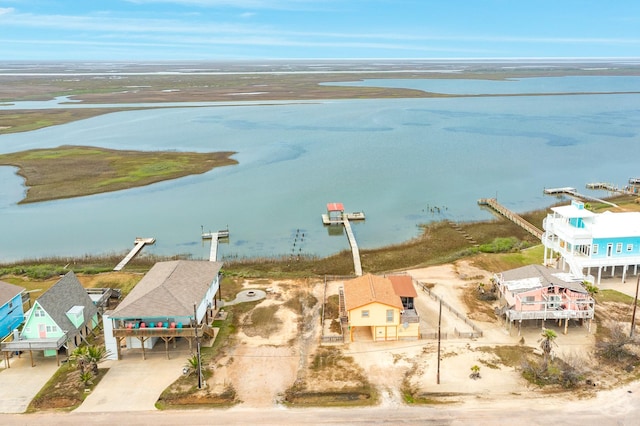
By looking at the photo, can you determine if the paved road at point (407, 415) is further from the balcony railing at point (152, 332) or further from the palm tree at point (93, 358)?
the balcony railing at point (152, 332)

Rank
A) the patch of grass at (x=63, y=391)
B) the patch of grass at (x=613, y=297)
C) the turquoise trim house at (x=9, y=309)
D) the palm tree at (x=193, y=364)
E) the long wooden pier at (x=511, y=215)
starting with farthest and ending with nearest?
the long wooden pier at (x=511, y=215), the patch of grass at (x=613, y=297), the turquoise trim house at (x=9, y=309), the palm tree at (x=193, y=364), the patch of grass at (x=63, y=391)

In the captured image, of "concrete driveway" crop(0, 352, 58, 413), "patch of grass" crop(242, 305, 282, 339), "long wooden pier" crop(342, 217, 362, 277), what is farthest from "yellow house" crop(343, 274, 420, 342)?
"concrete driveway" crop(0, 352, 58, 413)

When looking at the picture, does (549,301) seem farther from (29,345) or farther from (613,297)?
Result: (29,345)

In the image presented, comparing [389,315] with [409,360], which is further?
[389,315]

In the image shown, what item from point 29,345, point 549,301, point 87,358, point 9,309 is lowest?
point 29,345

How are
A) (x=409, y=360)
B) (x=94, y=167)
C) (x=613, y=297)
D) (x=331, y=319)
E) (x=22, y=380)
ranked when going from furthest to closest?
(x=94, y=167) < (x=613, y=297) < (x=331, y=319) < (x=409, y=360) < (x=22, y=380)

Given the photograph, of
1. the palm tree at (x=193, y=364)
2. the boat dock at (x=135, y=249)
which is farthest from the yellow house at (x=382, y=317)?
the boat dock at (x=135, y=249)

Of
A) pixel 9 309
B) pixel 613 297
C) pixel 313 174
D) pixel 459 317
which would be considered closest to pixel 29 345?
pixel 9 309

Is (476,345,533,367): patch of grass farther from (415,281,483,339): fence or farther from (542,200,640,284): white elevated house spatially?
(542,200,640,284): white elevated house
